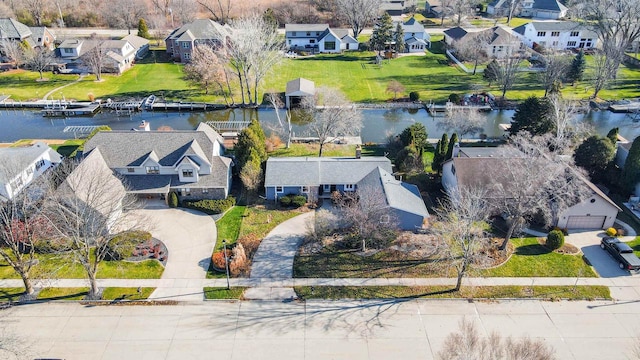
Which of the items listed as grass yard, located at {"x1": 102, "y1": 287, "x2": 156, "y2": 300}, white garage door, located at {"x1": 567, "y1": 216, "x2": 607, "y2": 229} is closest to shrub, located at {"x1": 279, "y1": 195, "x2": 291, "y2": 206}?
grass yard, located at {"x1": 102, "y1": 287, "x2": 156, "y2": 300}

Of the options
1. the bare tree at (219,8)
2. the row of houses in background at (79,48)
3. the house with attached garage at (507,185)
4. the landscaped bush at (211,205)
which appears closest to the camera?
the house with attached garage at (507,185)

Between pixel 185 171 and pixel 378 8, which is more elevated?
pixel 378 8

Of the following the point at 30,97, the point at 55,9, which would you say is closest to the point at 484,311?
the point at 30,97

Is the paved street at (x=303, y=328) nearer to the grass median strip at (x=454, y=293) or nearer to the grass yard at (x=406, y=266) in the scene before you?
the grass median strip at (x=454, y=293)

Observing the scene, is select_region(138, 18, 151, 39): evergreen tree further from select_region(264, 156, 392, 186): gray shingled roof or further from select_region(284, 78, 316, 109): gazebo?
select_region(264, 156, 392, 186): gray shingled roof

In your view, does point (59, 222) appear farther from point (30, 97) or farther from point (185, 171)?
point (30, 97)

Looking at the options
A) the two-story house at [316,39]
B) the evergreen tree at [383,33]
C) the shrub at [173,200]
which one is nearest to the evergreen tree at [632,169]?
the shrub at [173,200]
